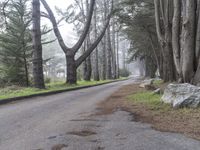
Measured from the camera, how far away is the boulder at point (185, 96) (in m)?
6.30

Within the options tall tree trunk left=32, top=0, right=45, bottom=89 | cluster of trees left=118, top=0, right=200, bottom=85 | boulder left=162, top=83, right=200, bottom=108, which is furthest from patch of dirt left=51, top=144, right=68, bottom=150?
tall tree trunk left=32, top=0, right=45, bottom=89

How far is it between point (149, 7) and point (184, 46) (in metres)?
11.5

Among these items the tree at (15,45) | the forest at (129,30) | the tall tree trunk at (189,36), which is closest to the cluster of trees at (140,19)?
the forest at (129,30)

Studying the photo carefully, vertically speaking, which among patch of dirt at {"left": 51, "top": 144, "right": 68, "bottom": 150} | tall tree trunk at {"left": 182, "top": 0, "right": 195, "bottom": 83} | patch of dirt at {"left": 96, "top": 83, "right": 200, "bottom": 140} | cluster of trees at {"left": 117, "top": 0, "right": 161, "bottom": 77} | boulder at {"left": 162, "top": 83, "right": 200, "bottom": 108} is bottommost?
patch of dirt at {"left": 51, "top": 144, "right": 68, "bottom": 150}

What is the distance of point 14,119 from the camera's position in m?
5.97

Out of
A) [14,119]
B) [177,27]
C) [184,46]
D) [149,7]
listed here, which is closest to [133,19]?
[149,7]

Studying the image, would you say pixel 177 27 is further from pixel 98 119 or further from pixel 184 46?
pixel 98 119

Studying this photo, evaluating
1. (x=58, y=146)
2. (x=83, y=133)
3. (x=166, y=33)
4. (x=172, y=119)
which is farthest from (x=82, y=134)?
(x=166, y=33)

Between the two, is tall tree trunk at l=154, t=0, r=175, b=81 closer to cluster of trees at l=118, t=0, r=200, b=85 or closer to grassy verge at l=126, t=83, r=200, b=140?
cluster of trees at l=118, t=0, r=200, b=85

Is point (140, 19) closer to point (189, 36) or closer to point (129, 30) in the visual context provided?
point (129, 30)

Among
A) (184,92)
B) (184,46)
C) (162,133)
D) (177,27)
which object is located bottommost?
(162,133)

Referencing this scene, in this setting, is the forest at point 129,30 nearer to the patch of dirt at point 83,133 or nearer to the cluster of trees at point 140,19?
the cluster of trees at point 140,19

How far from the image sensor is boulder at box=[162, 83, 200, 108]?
6304 millimetres

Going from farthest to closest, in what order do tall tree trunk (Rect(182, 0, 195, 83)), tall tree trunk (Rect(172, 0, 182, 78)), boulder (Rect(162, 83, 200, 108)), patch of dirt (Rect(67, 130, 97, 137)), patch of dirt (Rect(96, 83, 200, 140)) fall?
1. tall tree trunk (Rect(172, 0, 182, 78))
2. tall tree trunk (Rect(182, 0, 195, 83))
3. boulder (Rect(162, 83, 200, 108))
4. patch of dirt (Rect(96, 83, 200, 140))
5. patch of dirt (Rect(67, 130, 97, 137))
